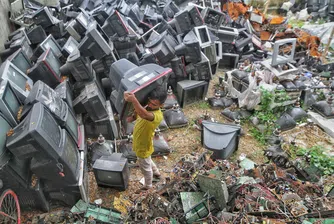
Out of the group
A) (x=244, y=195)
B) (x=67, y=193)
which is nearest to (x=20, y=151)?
(x=67, y=193)

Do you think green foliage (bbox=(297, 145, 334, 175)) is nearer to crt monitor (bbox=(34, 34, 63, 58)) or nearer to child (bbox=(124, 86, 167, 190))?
child (bbox=(124, 86, 167, 190))

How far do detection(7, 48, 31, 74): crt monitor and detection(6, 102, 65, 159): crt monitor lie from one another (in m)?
1.79

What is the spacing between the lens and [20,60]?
4.48 meters

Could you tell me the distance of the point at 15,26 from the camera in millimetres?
7090

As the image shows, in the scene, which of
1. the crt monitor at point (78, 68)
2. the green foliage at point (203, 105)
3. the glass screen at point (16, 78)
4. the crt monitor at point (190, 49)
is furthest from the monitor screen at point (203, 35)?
the glass screen at point (16, 78)

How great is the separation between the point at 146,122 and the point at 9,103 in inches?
65.5

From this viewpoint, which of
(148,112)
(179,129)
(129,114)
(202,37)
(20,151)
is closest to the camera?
(20,151)

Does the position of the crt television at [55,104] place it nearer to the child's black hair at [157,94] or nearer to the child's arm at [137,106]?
the child's arm at [137,106]

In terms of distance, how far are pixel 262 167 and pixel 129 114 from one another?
6.84 feet

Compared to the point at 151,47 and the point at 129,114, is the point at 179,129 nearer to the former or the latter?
the point at 151,47

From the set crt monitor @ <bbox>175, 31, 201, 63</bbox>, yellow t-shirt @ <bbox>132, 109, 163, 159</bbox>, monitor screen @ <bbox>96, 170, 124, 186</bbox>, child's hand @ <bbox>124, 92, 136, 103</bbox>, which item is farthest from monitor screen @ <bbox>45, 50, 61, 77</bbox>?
crt monitor @ <bbox>175, 31, 201, 63</bbox>

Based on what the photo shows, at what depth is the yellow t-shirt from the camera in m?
3.18

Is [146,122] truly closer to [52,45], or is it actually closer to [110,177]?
[110,177]

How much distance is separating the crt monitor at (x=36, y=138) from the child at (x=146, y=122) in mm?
903
